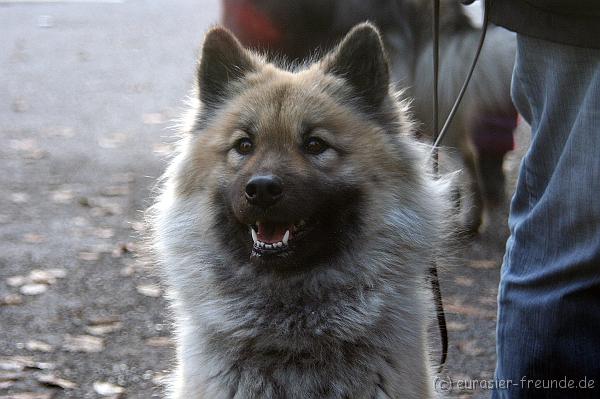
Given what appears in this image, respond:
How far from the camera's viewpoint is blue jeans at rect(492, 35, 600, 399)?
90.7 inches

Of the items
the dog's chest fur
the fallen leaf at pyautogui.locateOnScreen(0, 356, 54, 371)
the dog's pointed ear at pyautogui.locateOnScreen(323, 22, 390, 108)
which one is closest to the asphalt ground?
the fallen leaf at pyautogui.locateOnScreen(0, 356, 54, 371)

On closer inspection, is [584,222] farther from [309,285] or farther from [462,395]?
[462,395]

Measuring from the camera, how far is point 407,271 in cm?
277

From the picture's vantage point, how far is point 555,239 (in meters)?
2.39

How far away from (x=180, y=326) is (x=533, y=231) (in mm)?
1212

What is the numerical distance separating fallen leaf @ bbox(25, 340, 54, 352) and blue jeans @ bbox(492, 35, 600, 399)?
223cm

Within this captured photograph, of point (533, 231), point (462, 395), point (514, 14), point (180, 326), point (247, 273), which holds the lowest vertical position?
point (462, 395)

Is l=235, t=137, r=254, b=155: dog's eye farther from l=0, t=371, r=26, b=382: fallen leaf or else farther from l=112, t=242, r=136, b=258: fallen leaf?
l=112, t=242, r=136, b=258: fallen leaf

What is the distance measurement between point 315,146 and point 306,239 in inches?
12.0

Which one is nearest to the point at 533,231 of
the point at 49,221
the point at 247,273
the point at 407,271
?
the point at 407,271

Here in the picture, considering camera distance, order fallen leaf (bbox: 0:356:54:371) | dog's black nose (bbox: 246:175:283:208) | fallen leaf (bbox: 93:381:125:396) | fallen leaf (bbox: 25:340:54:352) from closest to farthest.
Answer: dog's black nose (bbox: 246:175:283:208)
fallen leaf (bbox: 93:381:125:396)
fallen leaf (bbox: 0:356:54:371)
fallen leaf (bbox: 25:340:54:352)

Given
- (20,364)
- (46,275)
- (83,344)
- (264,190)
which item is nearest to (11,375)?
(20,364)

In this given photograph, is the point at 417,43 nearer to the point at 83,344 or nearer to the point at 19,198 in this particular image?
the point at 83,344

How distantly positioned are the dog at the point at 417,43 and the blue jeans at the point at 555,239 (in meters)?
2.16
